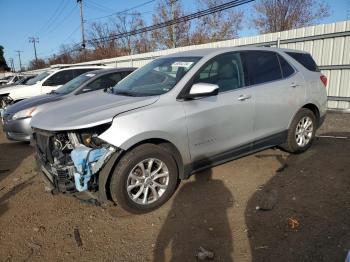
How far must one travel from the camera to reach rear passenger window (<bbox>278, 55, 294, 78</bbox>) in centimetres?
497

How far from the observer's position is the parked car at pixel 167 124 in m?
3.41

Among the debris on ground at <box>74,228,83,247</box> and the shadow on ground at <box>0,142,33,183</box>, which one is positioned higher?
the shadow on ground at <box>0,142,33,183</box>

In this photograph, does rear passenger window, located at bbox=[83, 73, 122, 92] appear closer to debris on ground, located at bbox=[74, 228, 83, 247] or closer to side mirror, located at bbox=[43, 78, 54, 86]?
side mirror, located at bbox=[43, 78, 54, 86]

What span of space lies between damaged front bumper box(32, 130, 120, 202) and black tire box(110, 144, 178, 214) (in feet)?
0.32

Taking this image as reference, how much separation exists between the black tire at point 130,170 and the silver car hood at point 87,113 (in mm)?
469

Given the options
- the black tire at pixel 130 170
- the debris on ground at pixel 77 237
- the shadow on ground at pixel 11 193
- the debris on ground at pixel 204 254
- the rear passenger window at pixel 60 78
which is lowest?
the debris on ground at pixel 77 237

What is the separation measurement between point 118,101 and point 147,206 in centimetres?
130

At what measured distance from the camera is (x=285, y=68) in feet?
16.4

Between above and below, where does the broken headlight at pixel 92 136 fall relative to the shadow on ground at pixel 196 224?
above

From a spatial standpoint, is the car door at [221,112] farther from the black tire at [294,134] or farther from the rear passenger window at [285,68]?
the black tire at [294,134]

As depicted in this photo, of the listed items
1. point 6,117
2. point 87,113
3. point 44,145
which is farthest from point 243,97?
point 6,117

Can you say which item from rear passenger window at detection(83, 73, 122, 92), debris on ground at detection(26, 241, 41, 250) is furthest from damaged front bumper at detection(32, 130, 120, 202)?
rear passenger window at detection(83, 73, 122, 92)

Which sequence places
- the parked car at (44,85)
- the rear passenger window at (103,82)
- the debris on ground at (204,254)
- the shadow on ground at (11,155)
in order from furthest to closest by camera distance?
the parked car at (44,85) → the rear passenger window at (103,82) → the shadow on ground at (11,155) → the debris on ground at (204,254)

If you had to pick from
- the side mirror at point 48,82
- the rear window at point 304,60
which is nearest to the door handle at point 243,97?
the rear window at point 304,60
